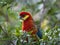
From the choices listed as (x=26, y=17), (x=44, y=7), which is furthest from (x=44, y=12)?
(x=26, y=17)

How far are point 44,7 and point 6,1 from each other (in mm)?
1285

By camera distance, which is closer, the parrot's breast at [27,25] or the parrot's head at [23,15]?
the parrot's breast at [27,25]

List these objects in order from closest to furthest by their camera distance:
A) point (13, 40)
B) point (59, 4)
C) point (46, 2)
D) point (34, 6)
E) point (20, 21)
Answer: point (13, 40), point (20, 21), point (46, 2), point (34, 6), point (59, 4)

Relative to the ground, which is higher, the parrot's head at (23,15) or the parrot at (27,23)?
the parrot's head at (23,15)

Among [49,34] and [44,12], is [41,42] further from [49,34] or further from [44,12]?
[44,12]

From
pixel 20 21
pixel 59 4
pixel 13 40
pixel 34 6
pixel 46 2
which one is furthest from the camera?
pixel 59 4

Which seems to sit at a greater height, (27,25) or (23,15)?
(23,15)

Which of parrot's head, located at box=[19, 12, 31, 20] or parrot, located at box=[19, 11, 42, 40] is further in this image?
parrot's head, located at box=[19, 12, 31, 20]

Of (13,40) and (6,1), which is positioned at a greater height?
(6,1)

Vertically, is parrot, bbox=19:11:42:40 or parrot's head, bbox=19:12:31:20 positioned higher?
parrot's head, bbox=19:12:31:20

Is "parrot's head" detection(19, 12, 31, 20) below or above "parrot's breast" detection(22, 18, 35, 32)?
above

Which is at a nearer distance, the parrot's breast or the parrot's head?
the parrot's breast

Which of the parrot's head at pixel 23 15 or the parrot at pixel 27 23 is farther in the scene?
the parrot's head at pixel 23 15

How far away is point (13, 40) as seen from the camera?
7.40 ft
